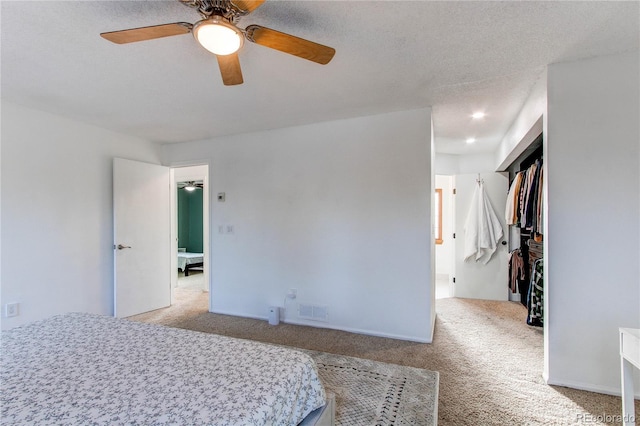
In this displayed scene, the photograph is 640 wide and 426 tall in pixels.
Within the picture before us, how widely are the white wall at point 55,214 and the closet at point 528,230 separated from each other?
193 inches

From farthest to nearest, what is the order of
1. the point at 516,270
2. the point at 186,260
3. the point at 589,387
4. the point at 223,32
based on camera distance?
1. the point at 186,260
2. the point at 516,270
3. the point at 589,387
4. the point at 223,32

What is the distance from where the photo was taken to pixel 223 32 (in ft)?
4.63

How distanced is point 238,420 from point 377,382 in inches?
59.8

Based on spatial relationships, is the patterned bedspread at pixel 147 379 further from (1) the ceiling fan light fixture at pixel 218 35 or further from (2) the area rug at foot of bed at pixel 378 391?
(1) the ceiling fan light fixture at pixel 218 35

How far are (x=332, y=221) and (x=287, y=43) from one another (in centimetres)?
214

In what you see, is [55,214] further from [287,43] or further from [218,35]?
[287,43]

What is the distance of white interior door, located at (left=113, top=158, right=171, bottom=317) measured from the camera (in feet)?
12.3

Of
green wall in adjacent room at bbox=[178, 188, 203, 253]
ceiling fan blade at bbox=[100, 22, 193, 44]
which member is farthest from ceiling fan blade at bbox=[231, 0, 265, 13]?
green wall in adjacent room at bbox=[178, 188, 203, 253]

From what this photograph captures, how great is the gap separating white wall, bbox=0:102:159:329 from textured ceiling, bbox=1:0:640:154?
0.97 feet

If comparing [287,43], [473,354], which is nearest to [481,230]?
[473,354]

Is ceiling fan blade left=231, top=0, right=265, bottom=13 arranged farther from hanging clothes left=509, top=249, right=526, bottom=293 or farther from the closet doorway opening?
hanging clothes left=509, top=249, right=526, bottom=293

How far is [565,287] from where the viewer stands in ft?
7.11

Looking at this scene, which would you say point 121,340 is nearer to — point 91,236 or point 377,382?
point 377,382

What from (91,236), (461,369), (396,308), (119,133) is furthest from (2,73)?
(461,369)
